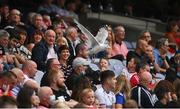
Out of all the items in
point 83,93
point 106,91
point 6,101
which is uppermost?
point 6,101

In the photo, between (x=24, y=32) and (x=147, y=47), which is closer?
(x=24, y=32)

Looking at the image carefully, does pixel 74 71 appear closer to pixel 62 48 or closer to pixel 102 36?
pixel 62 48

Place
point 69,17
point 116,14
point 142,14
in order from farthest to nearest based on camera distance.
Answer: point 142,14
point 116,14
point 69,17

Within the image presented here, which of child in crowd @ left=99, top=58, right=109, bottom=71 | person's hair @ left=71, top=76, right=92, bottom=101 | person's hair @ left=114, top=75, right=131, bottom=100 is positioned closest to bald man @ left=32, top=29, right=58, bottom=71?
child in crowd @ left=99, top=58, right=109, bottom=71

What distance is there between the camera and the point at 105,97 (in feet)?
32.1

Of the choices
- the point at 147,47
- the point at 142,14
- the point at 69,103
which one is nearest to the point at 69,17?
the point at 147,47

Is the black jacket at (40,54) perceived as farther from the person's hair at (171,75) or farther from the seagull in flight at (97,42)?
the person's hair at (171,75)

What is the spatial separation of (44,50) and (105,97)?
1996mm

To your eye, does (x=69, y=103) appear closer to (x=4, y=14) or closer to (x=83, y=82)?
(x=83, y=82)

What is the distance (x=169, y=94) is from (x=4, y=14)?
5.23 meters

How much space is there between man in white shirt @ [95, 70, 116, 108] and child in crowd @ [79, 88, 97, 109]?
638 millimetres

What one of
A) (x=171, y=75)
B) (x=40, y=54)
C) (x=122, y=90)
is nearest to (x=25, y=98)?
(x=122, y=90)

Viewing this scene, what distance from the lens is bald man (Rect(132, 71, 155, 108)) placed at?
10.1 meters

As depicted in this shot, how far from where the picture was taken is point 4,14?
1395cm
